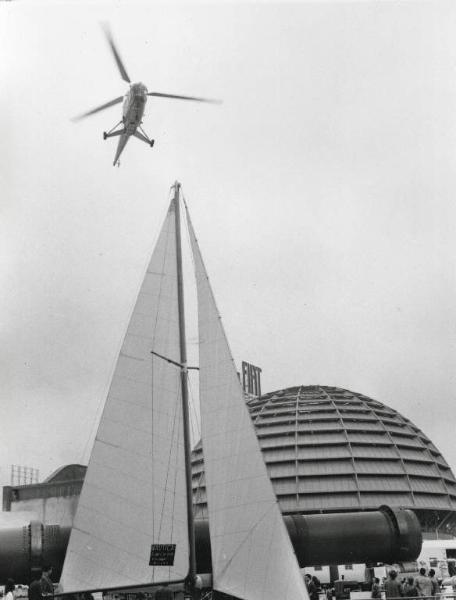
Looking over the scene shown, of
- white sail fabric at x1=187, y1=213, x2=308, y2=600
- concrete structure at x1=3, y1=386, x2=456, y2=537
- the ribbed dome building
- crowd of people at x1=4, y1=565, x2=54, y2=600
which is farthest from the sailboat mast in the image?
concrete structure at x1=3, y1=386, x2=456, y2=537

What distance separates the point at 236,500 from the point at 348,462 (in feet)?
159

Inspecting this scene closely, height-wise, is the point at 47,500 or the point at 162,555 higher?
the point at 47,500

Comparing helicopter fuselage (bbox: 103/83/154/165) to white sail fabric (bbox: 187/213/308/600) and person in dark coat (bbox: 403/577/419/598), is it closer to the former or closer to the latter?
white sail fabric (bbox: 187/213/308/600)

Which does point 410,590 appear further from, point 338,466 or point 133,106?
point 338,466

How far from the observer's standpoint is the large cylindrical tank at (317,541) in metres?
21.5

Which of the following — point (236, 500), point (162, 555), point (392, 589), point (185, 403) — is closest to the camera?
point (236, 500)

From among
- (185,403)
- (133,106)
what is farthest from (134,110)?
(185,403)

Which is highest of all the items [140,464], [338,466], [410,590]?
[338,466]

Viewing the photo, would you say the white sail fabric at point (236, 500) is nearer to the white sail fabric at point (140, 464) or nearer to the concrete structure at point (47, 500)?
the white sail fabric at point (140, 464)

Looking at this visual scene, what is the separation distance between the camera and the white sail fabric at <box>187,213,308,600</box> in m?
14.2

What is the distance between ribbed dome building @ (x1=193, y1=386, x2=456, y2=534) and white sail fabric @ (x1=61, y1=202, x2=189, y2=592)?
42021mm

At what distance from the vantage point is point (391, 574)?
19.7m

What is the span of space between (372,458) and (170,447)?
4885 centimetres

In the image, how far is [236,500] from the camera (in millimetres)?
15180
